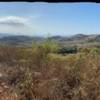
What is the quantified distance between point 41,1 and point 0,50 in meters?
8.99

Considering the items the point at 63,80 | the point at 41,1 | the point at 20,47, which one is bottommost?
the point at 20,47

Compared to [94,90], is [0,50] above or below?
below

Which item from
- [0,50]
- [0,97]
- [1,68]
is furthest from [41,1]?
[0,50]

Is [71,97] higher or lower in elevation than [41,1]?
lower

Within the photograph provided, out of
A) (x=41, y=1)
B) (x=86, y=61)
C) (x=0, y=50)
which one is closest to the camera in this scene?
(x=41, y=1)

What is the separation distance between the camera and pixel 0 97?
598cm

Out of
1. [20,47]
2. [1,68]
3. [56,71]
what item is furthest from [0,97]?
[20,47]

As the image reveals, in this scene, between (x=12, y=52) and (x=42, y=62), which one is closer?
(x=42, y=62)

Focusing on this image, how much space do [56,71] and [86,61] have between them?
1278 mm

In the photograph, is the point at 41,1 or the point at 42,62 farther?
the point at 42,62

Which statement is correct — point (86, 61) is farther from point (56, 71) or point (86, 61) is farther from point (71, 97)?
point (56, 71)

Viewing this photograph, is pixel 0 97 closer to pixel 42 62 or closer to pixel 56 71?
pixel 56 71

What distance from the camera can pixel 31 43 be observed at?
37.0ft

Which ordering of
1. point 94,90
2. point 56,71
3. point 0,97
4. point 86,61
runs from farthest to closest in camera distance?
Result: point 56,71
point 86,61
point 94,90
point 0,97
